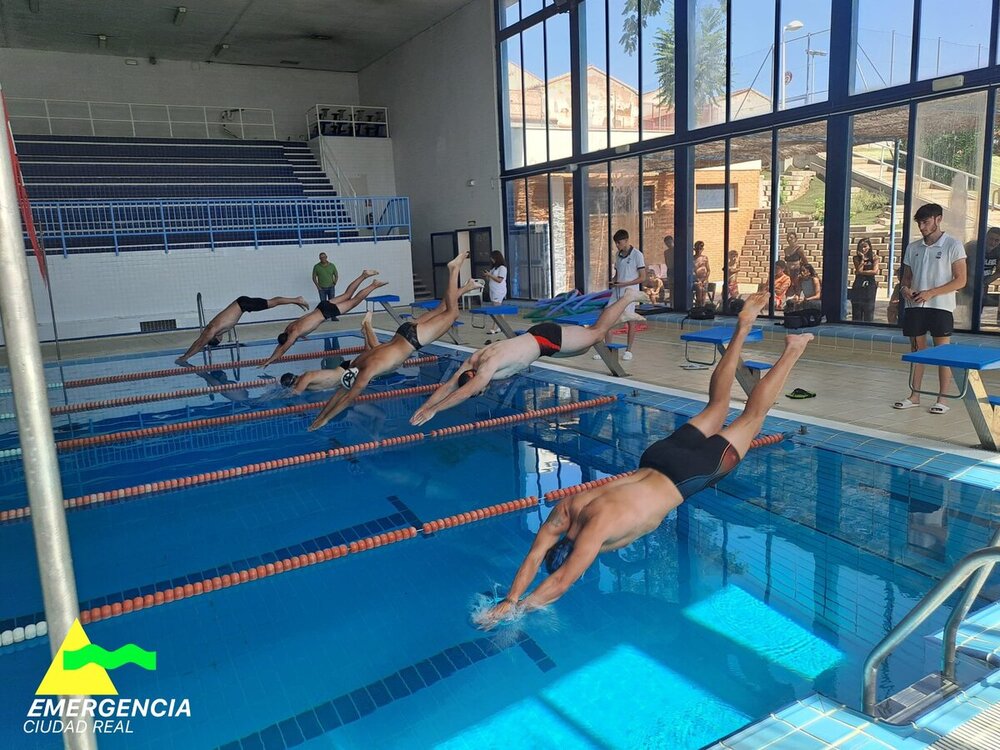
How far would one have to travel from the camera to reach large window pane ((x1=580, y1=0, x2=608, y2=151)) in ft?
39.5

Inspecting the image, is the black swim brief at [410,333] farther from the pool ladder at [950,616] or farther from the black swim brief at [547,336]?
the pool ladder at [950,616]

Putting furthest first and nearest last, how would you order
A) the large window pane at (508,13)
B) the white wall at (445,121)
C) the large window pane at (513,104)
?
the white wall at (445,121), the large window pane at (513,104), the large window pane at (508,13)

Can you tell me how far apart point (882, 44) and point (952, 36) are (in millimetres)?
752

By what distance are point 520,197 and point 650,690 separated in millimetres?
12881

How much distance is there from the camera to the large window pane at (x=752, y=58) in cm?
921

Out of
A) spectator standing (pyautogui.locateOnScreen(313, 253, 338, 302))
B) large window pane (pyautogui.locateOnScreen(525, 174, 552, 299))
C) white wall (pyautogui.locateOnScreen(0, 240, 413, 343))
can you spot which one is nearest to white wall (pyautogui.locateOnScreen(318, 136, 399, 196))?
white wall (pyautogui.locateOnScreen(0, 240, 413, 343))

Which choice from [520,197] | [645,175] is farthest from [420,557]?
[520,197]

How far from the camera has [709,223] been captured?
10.5 metres

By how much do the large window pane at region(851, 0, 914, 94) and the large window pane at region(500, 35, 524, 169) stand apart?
728 centimetres

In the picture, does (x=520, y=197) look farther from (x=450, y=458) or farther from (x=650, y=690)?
(x=650, y=690)

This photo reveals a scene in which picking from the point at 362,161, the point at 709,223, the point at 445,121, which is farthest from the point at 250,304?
the point at 362,161

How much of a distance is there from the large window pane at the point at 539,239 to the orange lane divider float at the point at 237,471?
27.6 ft

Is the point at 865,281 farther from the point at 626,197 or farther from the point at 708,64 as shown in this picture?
the point at 626,197

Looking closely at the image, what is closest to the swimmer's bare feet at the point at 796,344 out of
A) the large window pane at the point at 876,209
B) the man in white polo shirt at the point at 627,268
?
the man in white polo shirt at the point at 627,268
